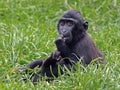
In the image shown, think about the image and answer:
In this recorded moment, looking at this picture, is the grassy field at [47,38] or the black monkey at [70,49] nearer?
the grassy field at [47,38]

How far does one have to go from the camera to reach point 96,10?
1274 cm

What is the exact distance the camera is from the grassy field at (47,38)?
7.65m

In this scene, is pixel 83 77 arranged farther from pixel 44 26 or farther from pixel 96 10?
pixel 96 10

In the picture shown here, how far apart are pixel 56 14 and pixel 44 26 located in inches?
46.0

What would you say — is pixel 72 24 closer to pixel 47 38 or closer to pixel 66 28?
pixel 66 28

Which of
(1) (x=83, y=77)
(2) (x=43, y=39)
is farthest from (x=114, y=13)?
(1) (x=83, y=77)

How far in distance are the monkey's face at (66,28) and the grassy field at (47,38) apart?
2.18 ft

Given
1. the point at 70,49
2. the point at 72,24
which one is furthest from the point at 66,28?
the point at 70,49

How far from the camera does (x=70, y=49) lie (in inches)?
348

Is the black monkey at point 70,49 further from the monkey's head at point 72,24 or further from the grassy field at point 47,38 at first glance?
the grassy field at point 47,38

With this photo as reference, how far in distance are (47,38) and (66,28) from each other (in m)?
1.65

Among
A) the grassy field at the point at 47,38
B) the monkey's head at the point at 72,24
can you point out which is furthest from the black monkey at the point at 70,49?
the grassy field at the point at 47,38

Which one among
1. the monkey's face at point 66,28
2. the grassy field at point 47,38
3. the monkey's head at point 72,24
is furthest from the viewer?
the monkey's head at point 72,24

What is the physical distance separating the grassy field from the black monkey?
330mm
